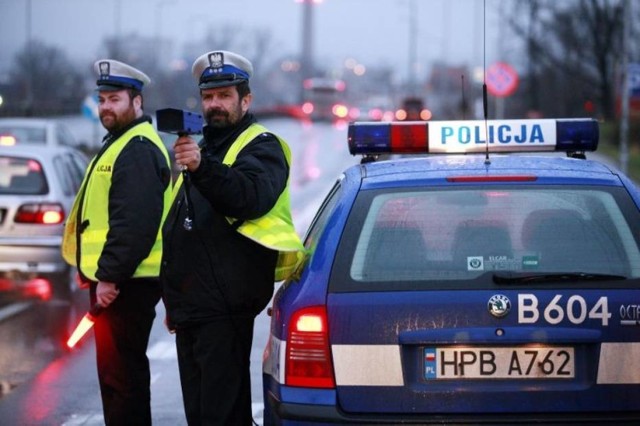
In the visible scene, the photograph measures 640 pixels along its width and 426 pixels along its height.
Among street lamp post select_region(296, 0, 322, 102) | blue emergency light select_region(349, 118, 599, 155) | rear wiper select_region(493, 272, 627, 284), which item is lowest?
rear wiper select_region(493, 272, 627, 284)

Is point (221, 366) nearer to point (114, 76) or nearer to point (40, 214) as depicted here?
point (114, 76)

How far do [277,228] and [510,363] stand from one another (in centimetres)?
103

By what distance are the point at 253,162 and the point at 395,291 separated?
30.3 inches

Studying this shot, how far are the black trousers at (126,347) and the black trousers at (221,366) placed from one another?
83cm

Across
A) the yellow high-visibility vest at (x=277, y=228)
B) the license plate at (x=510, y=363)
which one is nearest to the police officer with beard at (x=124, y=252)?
the yellow high-visibility vest at (x=277, y=228)

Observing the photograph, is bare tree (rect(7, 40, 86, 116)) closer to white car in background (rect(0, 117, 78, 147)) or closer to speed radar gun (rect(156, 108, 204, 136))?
white car in background (rect(0, 117, 78, 147))

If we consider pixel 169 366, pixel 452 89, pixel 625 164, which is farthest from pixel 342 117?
pixel 169 366

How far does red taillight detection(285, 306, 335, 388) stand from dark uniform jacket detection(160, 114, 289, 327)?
37 centimetres

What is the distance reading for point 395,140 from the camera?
5.83m

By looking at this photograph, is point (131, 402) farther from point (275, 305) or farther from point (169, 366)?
point (169, 366)

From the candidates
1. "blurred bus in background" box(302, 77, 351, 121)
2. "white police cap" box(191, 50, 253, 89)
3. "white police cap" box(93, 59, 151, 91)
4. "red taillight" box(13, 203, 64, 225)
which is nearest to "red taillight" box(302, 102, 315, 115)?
"blurred bus in background" box(302, 77, 351, 121)

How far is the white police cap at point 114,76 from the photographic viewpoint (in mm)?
6289

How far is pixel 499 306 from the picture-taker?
15.4 ft

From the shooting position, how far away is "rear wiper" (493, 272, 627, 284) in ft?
15.5
